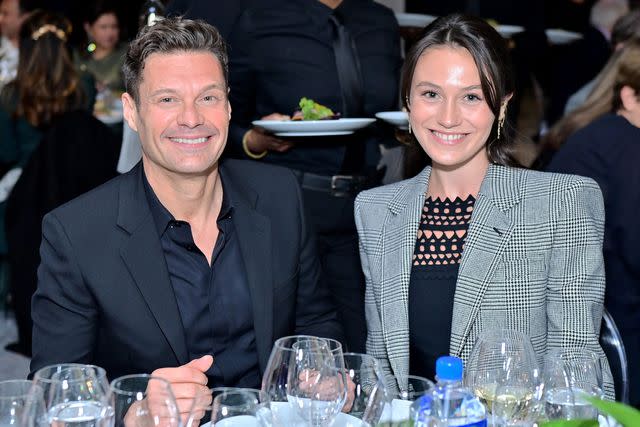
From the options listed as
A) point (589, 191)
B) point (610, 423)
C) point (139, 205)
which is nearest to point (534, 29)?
point (589, 191)

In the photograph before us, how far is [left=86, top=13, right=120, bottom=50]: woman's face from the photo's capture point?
22.6 feet

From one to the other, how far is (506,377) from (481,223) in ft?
2.47

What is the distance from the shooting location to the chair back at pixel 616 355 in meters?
2.23

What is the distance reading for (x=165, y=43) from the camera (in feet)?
6.99

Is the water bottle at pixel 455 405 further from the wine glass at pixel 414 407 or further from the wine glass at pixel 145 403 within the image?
the wine glass at pixel 145 403

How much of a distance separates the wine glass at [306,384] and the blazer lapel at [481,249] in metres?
0.80

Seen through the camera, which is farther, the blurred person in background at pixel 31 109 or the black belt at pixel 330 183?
the blurred person in background at pixel 31 109

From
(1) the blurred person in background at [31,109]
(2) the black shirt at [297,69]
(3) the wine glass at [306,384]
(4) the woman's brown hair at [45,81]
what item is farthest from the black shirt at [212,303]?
(4) the woman's brown hair at [45,81]

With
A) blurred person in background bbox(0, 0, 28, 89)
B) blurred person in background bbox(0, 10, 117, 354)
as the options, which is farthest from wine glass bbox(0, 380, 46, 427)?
blurred person in background bbox(0, 0, 28, 89)

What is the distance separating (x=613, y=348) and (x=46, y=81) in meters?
3.16

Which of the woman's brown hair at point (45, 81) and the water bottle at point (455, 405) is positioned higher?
the woman's brown hair at point (45, 81)

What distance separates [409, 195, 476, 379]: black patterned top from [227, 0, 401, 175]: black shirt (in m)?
0.76

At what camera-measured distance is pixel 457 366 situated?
1400 mm

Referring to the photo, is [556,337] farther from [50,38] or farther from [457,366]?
[50,38]
